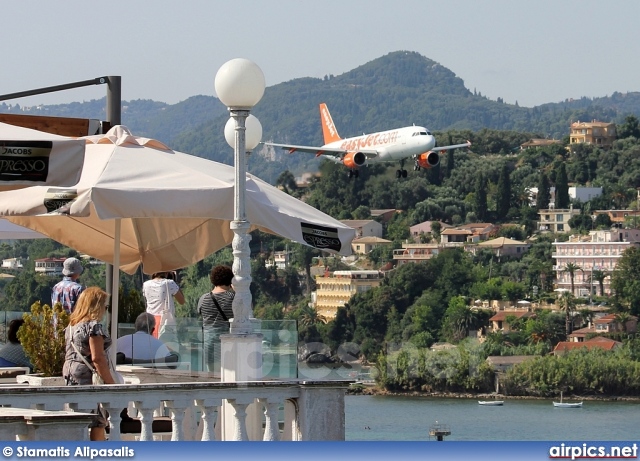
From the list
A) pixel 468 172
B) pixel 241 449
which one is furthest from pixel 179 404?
pixel 468 172

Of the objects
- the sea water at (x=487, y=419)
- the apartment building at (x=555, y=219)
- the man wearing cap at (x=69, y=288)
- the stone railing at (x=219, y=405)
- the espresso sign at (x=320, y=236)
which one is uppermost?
the apartment building at (x=555, y=219)

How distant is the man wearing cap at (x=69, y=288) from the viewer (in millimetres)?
7918

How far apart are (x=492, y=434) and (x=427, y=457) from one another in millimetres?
72383

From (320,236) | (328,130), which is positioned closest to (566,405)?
(328,130)

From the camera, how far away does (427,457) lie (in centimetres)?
440

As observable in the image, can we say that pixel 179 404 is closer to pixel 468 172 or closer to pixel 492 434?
pixel 492 434

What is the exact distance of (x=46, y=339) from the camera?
6.96 m

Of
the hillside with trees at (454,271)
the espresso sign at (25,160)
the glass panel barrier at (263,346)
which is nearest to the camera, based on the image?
the espresso sign at (25,160)

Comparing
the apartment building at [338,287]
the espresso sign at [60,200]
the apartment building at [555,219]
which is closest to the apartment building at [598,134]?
the apartment building at [555,219]

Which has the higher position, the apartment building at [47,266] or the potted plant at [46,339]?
the apartment building at [47,266]

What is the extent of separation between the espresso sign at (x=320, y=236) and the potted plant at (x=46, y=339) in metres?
1.19

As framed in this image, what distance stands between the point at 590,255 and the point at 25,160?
132918 millimetres

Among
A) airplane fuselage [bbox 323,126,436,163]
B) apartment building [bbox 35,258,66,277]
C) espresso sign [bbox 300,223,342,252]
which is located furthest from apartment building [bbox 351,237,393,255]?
espresso sign [bbox 300,223,342,252]

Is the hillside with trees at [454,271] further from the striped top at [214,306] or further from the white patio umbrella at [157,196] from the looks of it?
the white patio umbrella at [157,196]
